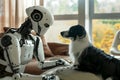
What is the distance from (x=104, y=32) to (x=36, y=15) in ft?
7.85

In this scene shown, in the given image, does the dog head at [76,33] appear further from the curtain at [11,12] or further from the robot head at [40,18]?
the curtain at [11,12]

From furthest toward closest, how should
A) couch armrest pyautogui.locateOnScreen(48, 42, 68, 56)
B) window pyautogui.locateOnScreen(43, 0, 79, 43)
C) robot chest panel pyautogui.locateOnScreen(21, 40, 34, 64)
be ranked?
window pyautogui.locateOnScreen(43, 0, 79, 43)
couch armrest pyautogui.locateOnScreen(48, 42, 68, 56)
robot chest panel pyautogui.locateOnScreen(21, 40, 34, 64)

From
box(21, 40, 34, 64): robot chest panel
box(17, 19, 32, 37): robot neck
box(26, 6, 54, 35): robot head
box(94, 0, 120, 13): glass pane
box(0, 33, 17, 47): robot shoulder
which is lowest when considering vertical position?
box(21, 40, 34, 64): robot chest panel

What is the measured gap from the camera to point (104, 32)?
12.3ft

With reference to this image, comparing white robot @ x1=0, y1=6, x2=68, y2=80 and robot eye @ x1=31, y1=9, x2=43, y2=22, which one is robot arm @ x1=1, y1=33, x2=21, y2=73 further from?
robot eye @ x1=31, y1=9, x2=43, y2=22

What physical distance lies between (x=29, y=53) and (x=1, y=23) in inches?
70.6

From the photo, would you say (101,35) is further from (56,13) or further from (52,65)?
(52,65)

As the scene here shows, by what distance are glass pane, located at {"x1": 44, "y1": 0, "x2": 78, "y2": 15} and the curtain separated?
0.56m

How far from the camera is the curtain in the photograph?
322 centimetres

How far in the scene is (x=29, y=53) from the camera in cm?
155

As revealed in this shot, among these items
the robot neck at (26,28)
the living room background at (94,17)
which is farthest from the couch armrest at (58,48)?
the robot neck at (26,28)

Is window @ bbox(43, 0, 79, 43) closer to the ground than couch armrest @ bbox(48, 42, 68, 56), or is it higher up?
higher up

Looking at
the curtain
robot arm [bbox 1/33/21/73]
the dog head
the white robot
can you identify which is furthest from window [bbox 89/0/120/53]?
robot arm [bbox 1/33/21/73]

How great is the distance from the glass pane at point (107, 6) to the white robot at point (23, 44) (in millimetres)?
2328
